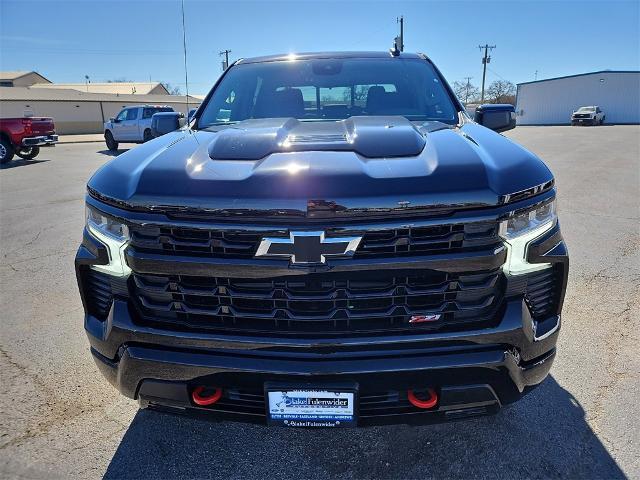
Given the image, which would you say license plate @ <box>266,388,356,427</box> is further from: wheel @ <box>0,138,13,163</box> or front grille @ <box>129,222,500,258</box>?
wheel @ <box>0,138,13,163</box>

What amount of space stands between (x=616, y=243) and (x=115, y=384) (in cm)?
559

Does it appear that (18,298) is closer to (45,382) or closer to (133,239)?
(45,382)

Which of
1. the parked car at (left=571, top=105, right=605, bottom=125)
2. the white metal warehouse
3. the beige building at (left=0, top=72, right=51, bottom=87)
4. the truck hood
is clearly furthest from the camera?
the beige building at (left=0, top=72, right=51, bottom=87)

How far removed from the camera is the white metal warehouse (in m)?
48.9

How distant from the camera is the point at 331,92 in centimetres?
318

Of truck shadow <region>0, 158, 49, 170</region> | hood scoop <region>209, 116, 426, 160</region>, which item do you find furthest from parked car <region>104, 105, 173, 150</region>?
hood scoop <region>209, 116, 426, 160</region>

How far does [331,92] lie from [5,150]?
15780mm

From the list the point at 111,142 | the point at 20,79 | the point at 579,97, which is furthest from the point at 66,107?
the point at 579,97

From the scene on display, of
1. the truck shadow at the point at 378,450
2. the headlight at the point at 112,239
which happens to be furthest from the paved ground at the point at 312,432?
the headlight at the point at 112,239

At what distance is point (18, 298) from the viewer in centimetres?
408

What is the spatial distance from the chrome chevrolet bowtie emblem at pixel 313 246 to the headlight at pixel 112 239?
614 millimetres

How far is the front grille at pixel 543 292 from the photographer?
70.3 inches

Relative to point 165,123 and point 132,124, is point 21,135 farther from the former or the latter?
point 165,123

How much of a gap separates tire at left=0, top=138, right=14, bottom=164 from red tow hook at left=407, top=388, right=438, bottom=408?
17271mm
